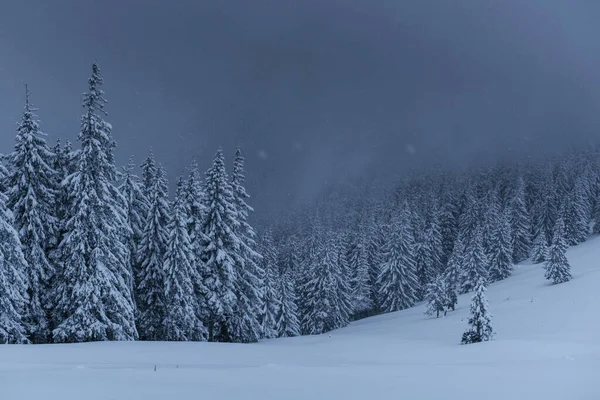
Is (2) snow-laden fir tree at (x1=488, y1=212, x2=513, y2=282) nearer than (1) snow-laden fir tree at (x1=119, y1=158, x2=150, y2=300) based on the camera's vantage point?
No

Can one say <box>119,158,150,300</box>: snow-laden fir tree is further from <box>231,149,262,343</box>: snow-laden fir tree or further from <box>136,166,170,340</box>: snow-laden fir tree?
<box>231,149,262,343</box>: snow-laden fir tree

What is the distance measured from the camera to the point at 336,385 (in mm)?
7012

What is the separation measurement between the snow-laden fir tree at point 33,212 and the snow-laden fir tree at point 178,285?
20.8 ft

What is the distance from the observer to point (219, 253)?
25.9 m

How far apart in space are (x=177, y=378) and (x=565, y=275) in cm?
4198

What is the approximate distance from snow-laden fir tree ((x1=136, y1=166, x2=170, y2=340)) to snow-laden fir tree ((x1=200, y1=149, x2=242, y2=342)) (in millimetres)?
2884

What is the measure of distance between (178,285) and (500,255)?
5212cm

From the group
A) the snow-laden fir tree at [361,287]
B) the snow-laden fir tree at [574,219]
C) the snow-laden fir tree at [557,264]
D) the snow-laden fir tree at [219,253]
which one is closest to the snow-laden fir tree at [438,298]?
the snow-laden fir tree at [557,264]

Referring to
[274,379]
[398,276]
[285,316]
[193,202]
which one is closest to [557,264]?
[398,276]

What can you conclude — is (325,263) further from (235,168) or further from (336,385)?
(336,385)

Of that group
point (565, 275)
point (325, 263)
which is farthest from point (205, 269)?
point (565, 275)

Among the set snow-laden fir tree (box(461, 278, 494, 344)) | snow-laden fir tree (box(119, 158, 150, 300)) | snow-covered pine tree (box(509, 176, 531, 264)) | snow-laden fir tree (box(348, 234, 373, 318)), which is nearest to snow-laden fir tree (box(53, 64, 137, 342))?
snow-laden fir tree (box(119, 158, 150, 300))

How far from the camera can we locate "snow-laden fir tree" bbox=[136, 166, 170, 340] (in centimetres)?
2578

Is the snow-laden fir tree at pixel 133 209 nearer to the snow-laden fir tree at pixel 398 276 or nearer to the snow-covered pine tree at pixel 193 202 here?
the snow-covered pine tree at pixel 193 202
